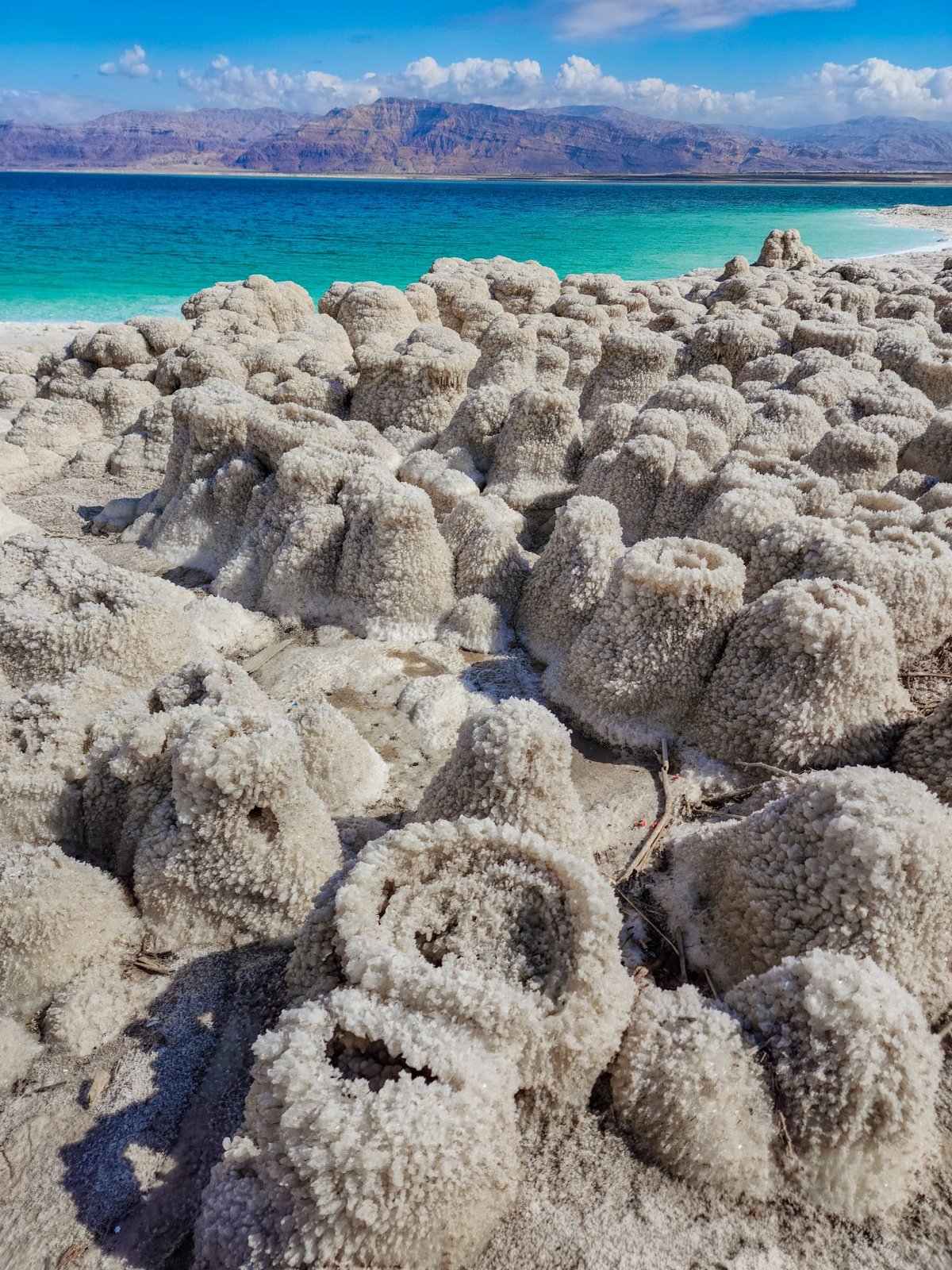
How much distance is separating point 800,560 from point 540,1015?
2052mm

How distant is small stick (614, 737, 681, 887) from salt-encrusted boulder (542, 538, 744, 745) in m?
0.13

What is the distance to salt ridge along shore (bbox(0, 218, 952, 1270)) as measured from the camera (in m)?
1.32

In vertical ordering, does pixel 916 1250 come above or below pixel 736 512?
below

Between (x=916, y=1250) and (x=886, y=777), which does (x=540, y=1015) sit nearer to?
(x=916, y=1250)

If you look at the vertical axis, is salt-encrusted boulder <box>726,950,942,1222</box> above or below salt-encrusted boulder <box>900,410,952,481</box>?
below

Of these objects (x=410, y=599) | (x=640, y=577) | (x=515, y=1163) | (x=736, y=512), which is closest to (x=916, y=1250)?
(x=515, y=1163)

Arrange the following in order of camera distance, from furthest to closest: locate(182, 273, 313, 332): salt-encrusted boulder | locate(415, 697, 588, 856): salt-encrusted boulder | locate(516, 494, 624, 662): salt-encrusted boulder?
locate(182, 273, 313, 332): salt-encrusted boulder < locate(516, 494, 624, 662): salt-encrusted boulder < locate(415, 697, 588, 856): salt-encrusted boulder

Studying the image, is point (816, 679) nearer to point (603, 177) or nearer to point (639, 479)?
point (639, 479)

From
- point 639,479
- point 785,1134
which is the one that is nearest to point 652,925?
point 785,1134

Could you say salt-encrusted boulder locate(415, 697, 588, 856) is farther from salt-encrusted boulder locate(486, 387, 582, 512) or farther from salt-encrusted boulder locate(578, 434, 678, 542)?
salt-encrusted boulder locate(486, 387, 582, 512)

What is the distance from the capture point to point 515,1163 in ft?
4.45

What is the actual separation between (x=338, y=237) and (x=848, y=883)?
4179cm

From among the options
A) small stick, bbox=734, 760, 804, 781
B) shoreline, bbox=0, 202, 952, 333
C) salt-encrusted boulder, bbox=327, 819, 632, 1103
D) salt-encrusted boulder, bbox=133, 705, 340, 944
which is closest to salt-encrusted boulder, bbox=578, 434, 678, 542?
small stick, bbox=734, 760, 804, 781

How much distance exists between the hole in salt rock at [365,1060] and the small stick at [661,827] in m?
1.00
